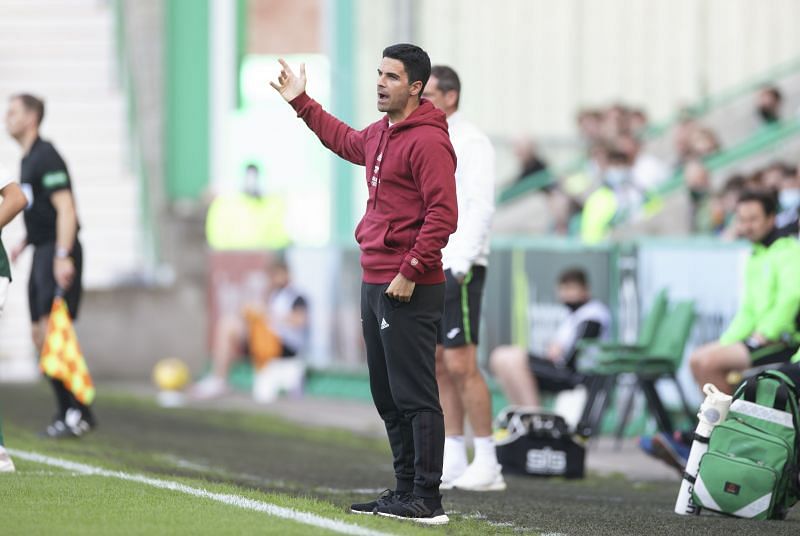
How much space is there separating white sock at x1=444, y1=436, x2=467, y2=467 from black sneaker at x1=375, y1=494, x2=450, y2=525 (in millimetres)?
2042

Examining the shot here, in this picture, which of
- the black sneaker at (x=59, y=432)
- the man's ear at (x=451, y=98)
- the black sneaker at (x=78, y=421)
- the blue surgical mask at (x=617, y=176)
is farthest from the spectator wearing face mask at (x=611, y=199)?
the man's ear at (x=451, y=98)

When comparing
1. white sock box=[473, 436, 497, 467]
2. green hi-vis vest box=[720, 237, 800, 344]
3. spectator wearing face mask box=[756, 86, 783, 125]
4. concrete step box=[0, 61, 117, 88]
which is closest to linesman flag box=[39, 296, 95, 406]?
white sock box=[473, 436, 497, 467]

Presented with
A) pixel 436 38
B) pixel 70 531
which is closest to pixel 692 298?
pixel 70 531

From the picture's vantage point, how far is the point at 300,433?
13992 mm

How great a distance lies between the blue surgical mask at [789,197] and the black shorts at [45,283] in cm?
568

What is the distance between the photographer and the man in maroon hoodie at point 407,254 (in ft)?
23.4

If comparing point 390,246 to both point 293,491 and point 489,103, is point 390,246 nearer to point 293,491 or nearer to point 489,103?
point 293,491

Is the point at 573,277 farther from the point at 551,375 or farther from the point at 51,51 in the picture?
the point at 51,51

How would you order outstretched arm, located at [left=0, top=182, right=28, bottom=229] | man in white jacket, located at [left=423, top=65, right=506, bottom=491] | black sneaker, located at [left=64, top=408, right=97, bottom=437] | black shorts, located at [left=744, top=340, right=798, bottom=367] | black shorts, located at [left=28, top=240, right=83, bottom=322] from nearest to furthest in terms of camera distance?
outstretched arm, located at [left=0, top=182, right=28, bottom=229] → man in white jacket, located at [left=423, top=65, right=506, bottom=491] → black shorts, located at [left=744, top=340, right=798, bottom=367] → black shorts, located at [left=28, top=240, right=83, bottom=322] → black sneaker, located at [left=64, top=408, right=97, bottom=437]

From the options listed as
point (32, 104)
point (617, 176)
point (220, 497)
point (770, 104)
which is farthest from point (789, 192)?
point (220, 497)

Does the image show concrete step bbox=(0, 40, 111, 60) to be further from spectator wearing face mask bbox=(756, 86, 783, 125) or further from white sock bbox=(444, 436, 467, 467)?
white sock bbox=(444, 436, 467, 467)

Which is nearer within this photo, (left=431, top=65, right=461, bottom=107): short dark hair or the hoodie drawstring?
the hoodie drawstring

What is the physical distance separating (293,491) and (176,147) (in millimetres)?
15749

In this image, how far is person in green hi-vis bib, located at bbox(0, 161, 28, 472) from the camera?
853 centimetres
